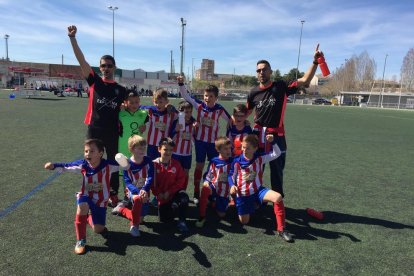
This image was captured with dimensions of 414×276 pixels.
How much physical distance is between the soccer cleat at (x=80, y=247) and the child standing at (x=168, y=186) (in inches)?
42.7

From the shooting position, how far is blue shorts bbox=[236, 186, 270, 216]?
416cm

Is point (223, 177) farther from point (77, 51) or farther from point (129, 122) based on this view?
point (77, 51)

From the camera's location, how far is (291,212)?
4.62 m

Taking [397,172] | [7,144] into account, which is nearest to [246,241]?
[397,172]

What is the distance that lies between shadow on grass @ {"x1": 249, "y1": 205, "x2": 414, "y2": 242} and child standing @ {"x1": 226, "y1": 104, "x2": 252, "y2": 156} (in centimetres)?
99

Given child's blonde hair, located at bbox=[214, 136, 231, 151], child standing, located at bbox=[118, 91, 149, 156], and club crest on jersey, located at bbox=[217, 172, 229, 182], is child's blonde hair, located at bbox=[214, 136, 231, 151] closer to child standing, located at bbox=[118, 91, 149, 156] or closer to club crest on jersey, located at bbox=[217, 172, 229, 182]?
club crest on jersey, located at bbox=[217, 172, 229, 182]

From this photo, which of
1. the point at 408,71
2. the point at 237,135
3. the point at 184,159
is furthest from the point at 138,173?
the point at 408,71

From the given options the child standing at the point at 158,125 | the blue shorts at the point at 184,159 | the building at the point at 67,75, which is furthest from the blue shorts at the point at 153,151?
the building at the point at 67,75

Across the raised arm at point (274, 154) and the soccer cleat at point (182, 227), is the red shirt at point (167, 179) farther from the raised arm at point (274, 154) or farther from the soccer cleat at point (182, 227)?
the raised arm at point (274, 154)

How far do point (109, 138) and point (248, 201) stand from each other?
2152 mm

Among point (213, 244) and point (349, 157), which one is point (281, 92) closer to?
point (213, 244)

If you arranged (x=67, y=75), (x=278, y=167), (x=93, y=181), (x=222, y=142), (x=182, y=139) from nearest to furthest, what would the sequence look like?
(x=93, y=181) → (x=222, y=142) → (x=278, y=167) → (x=182, y=139) → (x=67, y=75)

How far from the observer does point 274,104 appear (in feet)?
14.5

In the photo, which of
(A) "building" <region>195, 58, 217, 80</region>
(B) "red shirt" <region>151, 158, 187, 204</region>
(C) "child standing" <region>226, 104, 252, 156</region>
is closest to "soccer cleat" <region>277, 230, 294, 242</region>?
(C) "child standing" <region>226, 104, 252, 156</region>
